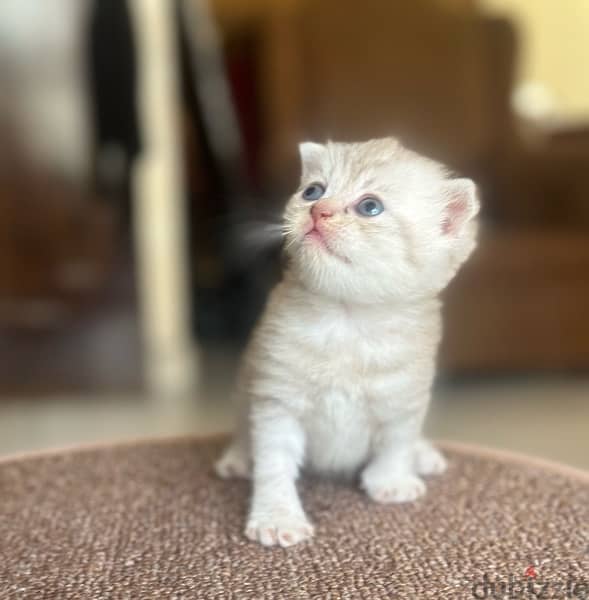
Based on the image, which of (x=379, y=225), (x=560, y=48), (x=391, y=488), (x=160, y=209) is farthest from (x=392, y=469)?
(x=560, y=48)

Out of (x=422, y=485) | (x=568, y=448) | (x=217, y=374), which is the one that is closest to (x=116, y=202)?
(x=217, y=374)

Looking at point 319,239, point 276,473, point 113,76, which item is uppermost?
point 113,76

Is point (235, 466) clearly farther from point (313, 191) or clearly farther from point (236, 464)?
point (313, 191)

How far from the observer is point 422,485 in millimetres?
1000

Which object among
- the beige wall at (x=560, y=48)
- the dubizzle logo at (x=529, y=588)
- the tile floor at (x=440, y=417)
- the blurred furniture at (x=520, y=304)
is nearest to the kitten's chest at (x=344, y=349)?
the dubizzle logo at (x=529, y=588)

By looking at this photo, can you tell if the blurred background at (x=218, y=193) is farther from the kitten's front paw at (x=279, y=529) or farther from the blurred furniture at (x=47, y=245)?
the kitten's front paw at (x=279, y=529)

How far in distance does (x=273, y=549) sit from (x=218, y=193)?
7.94 feet

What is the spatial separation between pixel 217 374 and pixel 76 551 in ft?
6.32

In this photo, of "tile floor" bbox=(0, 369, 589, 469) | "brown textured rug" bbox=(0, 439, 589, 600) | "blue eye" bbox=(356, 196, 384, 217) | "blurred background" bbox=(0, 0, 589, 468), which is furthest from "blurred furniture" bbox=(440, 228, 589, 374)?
"blue eye" bbox=(356, 196, 384, 217)

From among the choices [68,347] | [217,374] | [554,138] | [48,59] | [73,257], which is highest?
[48,59]

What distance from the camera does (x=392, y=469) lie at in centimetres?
98

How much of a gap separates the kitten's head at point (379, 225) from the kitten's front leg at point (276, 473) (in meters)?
0.16

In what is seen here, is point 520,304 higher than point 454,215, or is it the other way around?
point 454,215

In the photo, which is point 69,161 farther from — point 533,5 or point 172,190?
point 533,5
